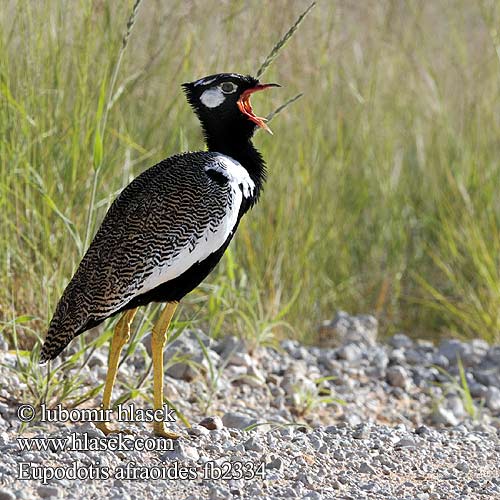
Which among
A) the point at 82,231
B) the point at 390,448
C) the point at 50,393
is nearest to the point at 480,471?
the point at 390,448

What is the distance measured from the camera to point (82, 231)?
450cm

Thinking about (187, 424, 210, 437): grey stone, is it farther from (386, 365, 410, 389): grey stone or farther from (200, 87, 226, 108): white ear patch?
(386, 365, 410, 389): grey stone

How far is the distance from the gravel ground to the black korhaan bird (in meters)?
0.34

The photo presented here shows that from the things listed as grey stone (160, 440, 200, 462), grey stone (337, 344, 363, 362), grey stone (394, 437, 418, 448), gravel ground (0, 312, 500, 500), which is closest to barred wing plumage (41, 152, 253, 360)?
gravel ground (0, 312, 500, 500)

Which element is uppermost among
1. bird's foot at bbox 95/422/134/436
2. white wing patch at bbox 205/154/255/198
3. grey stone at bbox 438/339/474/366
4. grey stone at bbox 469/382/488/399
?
white wing patch at bbox 205/154/255/198

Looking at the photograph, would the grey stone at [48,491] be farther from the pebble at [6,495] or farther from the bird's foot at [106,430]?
the bird's foot at [106,430]

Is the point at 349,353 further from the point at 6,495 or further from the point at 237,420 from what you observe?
the point at 6,495

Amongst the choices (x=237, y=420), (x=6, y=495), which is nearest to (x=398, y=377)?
(x=237, y=420)

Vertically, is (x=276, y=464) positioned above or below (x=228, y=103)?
below

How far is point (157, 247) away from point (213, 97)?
65 centimetres

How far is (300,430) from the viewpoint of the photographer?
13.4 ft

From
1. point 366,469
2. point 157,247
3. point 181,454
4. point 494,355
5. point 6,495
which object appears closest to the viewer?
point 6,495

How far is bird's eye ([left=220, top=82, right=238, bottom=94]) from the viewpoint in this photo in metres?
A: 3.85

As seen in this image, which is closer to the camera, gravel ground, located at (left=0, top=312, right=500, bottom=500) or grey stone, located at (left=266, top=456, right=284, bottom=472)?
gravel ground, located at (left=0, top=312, right=500, bottom=500)
